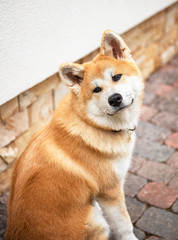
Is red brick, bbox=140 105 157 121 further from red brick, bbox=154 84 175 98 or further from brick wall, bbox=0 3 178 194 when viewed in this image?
brick wall, bbox=0 3 178 194

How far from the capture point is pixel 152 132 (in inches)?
179

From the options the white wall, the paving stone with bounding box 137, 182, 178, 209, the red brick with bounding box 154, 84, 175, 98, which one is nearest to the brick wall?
the white wall

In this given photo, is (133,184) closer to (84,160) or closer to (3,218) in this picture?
(84,160)

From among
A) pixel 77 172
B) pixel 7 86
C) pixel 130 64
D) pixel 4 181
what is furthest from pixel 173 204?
pixel 7 86

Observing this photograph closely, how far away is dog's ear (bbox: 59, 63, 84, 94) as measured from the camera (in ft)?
8.86

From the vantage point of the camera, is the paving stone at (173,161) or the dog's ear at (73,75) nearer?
the dog's ear at (73,75)

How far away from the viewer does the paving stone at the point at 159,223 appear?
10.4ft

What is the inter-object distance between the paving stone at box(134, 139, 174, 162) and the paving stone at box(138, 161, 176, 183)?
11cm

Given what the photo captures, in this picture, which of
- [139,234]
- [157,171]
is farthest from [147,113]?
[139,234]

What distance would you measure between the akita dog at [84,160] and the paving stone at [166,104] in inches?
83.1

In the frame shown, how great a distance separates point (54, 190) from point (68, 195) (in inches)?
4.5

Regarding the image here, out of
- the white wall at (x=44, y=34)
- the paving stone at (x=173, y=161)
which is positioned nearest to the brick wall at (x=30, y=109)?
the white wall at (x=44, y=34)

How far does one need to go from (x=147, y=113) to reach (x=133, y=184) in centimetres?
143

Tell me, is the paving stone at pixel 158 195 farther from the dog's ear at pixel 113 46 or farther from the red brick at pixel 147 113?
the dog's ear at pixel 113 46
